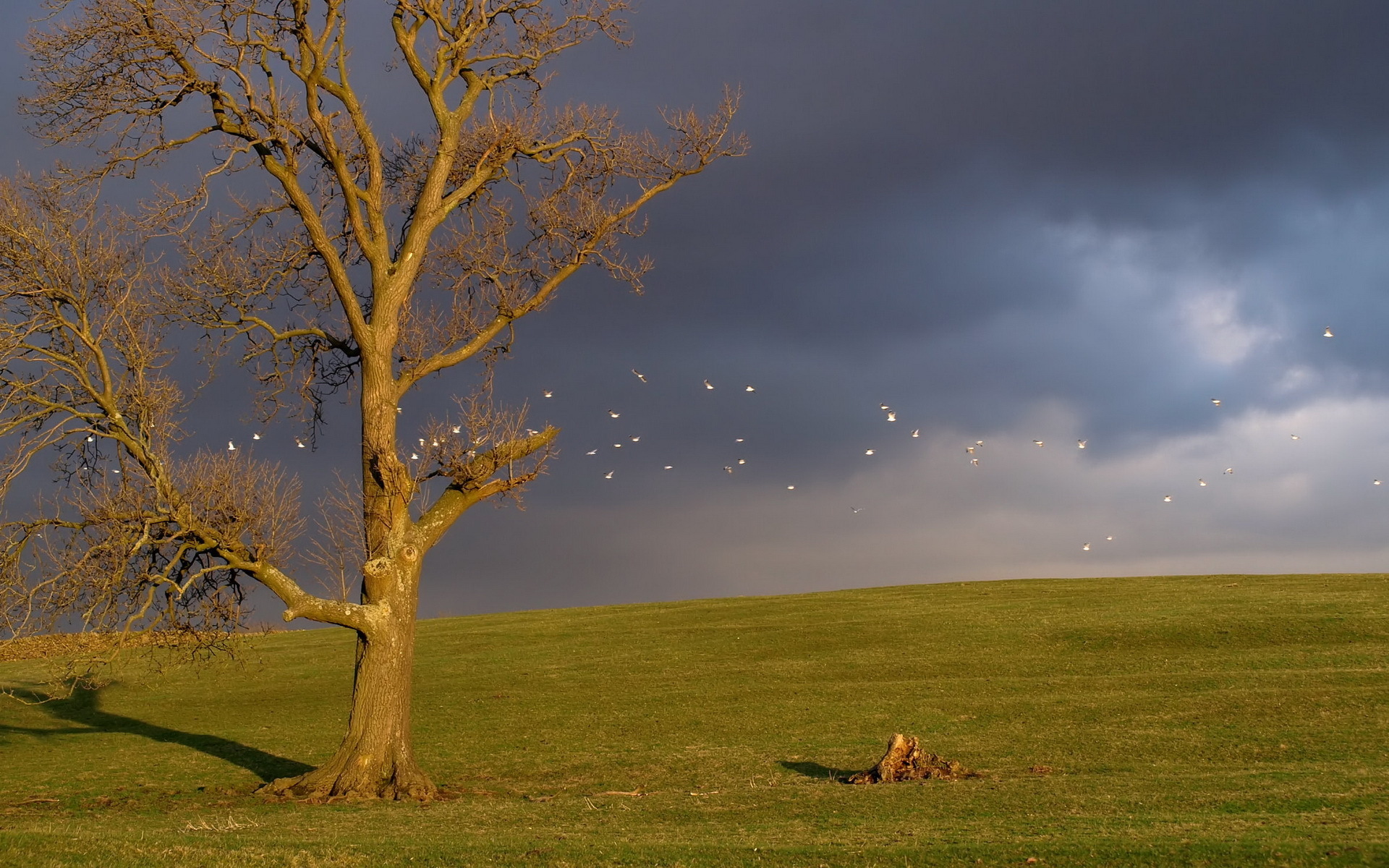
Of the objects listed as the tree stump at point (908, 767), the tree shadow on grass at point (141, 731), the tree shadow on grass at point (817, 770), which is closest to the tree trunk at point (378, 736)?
the tree shadow on grass at point (141, 731)

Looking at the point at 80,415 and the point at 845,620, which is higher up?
the point at 80,415

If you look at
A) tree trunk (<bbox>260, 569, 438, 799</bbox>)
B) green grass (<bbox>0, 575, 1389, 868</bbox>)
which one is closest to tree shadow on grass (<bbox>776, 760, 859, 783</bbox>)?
green grass (<bbox>0, 575, 1389, 868</bbox>)

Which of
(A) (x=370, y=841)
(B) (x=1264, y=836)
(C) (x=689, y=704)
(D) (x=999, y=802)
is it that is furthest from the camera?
(C) (x=689, y=704)

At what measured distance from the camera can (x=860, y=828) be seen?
552 inches

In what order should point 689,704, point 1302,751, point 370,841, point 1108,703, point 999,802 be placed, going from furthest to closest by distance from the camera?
point 689,704, point 1108,703, point 1302,751, point 999,802, point 370,841

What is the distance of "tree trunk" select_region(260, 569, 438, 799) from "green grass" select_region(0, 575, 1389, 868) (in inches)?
34.6

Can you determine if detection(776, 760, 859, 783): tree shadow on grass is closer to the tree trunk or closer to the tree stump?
the tree stump

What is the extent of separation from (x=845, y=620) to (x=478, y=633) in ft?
51.4

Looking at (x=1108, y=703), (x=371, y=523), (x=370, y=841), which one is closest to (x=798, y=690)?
(x=1108, y=703)

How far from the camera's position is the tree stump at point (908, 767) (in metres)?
18.7

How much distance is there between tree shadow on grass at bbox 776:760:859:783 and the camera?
64.1ft

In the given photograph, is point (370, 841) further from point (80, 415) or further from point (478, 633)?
point (478, 633)

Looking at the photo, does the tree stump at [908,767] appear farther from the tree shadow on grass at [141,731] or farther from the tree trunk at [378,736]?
the tree shadow on grass at [141,731]

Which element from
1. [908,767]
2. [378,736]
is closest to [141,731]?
[378,736]
